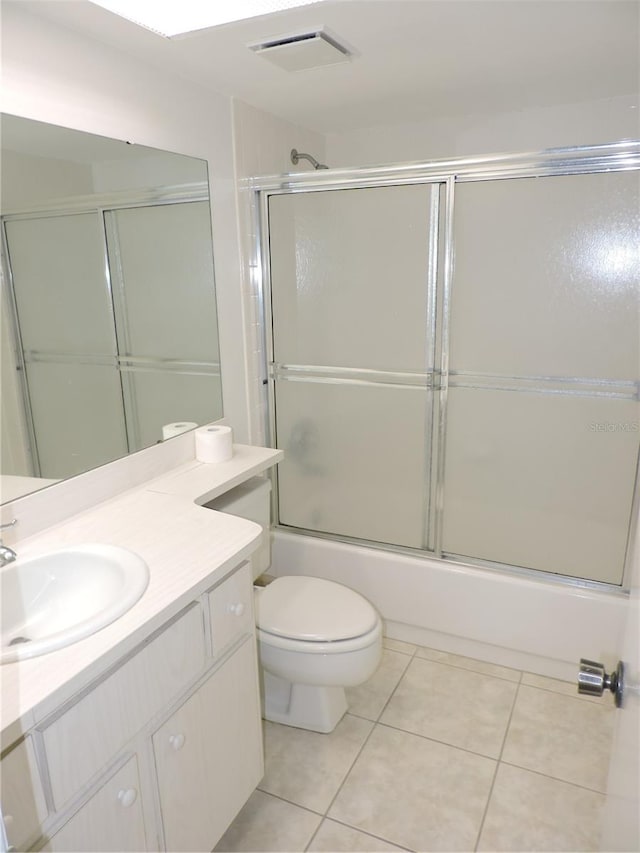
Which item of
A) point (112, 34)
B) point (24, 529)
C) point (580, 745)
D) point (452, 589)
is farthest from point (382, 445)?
point (112, 34)

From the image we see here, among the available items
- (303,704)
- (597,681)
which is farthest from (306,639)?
(597,681)

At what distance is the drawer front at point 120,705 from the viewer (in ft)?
3.26

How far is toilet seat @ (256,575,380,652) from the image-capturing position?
5.88ft

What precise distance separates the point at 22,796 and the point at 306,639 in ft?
3.14

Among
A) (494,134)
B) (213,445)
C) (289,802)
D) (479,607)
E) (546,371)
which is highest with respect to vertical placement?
(494,134)

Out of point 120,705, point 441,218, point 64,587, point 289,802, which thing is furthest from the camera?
point 441,218

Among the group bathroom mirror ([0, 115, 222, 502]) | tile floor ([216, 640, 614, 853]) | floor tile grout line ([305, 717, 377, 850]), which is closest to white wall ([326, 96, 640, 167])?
bathroom mirror ([0, 115, 222, 502])

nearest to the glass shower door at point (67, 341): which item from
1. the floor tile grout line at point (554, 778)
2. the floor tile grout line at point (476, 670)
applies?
the floor tile grout line at point (476, 670)

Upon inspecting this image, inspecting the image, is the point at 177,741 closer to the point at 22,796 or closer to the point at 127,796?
the point at 127,796

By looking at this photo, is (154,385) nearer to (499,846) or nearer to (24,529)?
(24,529)

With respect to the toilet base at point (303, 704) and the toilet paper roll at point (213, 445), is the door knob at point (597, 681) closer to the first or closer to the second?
the toilet base at point (303, 704)

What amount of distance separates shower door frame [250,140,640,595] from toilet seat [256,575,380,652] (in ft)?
1.84

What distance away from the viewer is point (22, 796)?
0.94 meters

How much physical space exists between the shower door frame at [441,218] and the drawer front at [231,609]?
1094 millimetres
